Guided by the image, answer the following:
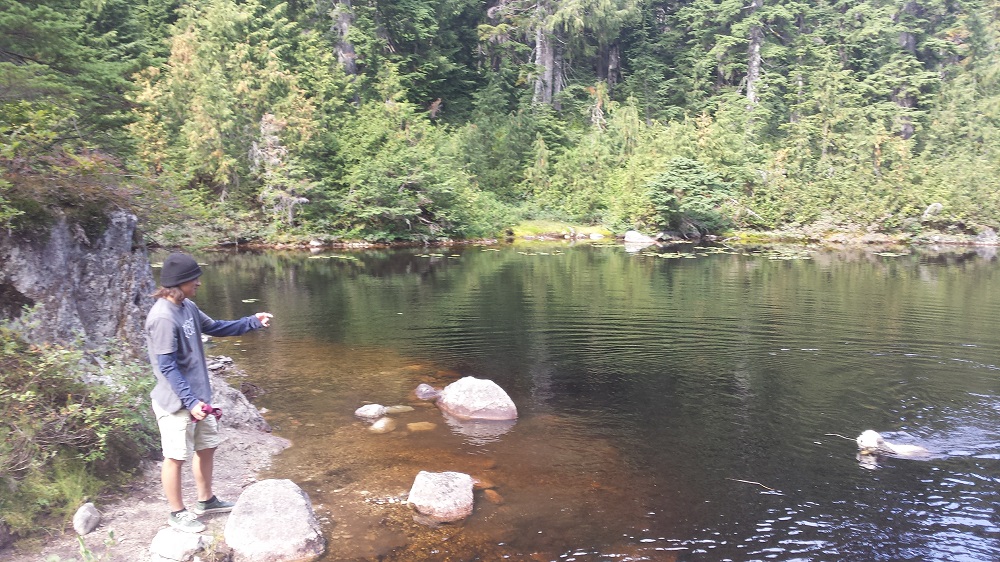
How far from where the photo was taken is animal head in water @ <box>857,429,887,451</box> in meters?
7.55

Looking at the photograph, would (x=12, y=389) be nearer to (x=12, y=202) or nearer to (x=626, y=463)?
(x=12, y=202)

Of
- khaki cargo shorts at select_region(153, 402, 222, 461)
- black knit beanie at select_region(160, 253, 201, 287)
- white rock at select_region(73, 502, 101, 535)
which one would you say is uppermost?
black knit beanie at select_region(160, 253, 201, 287)

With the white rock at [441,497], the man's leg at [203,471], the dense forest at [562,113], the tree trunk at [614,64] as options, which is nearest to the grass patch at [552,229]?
the dense forest at [562,113]

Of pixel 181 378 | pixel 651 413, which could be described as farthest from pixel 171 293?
pixel 651 413

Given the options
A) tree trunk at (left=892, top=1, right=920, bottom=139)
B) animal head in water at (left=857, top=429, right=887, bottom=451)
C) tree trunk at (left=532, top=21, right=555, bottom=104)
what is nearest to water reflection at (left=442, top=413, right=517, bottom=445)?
animal head in water at (left=857, top=429, right=887, bottom=451)

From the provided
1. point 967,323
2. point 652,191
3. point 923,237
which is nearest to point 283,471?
point 967,323

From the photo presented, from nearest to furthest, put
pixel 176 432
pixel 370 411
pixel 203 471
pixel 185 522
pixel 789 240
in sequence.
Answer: pixel 176 432 < pixel 185 522 < pixel 203 471 < pixel 370 411 < pixel 789 240

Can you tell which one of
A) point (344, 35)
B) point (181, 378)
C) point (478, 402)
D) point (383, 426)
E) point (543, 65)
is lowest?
point (383, 426)

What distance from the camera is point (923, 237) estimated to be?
36781mm

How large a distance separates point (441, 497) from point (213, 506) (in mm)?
1959

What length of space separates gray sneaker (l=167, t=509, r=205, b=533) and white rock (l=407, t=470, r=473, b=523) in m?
1.85

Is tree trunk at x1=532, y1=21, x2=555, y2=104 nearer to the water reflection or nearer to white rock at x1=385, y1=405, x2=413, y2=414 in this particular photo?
white rock at x1=385, y1=405, x2=413, y2=414

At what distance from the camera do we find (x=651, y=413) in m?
9.05

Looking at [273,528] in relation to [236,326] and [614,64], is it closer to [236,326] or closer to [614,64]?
[236,326]
